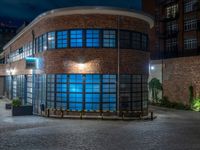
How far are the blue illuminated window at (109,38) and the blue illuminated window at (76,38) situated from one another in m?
2.06

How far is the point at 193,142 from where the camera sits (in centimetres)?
1623

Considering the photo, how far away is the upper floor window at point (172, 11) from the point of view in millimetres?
50963

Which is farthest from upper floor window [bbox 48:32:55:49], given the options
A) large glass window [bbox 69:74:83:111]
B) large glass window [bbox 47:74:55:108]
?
large glass window [bbox 69:74:83:111]

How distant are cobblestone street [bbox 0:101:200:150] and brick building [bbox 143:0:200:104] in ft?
41.0

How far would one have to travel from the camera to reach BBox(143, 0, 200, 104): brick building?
3481 cm

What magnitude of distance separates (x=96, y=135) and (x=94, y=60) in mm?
9150

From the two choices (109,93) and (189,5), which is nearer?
(109,93)

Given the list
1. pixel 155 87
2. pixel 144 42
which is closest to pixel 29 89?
pixel 144 42

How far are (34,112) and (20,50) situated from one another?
11.8 m

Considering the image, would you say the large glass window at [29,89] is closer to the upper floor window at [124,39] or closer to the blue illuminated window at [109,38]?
the blue illuminated window at [109,38]

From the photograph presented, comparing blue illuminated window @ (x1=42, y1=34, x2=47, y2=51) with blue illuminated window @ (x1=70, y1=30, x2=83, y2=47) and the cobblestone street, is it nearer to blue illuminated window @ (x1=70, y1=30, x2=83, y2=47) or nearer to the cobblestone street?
blue illuminated window @ (x1=70, y1=30, x2=83, y2=47)

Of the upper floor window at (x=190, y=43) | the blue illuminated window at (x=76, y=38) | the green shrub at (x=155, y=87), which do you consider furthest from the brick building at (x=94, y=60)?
the upper floor window at (x=190, y=43)

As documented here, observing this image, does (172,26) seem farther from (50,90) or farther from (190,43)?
(50,90)

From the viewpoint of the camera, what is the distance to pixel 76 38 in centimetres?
2616
